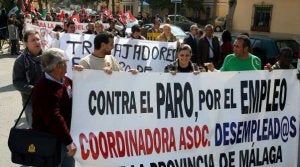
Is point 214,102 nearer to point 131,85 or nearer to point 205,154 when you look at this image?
point 205,154

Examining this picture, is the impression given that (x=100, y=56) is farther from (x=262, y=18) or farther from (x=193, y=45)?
(x=262, y=18)

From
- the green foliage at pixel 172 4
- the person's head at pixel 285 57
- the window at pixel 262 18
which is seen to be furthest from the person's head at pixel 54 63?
the green foliage at pixel 172 4

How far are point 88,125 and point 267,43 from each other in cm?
869

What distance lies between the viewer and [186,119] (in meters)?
4.02

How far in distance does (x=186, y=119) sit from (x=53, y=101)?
1364 mm

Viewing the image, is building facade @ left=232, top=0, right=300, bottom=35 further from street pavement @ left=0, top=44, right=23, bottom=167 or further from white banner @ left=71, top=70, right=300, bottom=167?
white banner @ left=71, top=70, right=300, bottom=167

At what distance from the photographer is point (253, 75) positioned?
4.38m

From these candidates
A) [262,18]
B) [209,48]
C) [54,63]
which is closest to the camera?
[54,63]

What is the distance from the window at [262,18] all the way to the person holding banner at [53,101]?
3218cm

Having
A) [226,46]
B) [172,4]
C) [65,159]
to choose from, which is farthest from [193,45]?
[172,4]

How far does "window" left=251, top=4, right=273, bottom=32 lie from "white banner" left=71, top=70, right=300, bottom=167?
30.6 meters

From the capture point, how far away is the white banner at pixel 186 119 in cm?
367

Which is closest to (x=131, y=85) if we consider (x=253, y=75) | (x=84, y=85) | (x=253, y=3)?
(x=84, y=85)

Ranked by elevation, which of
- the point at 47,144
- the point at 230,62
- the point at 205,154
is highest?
the point at 230,62
